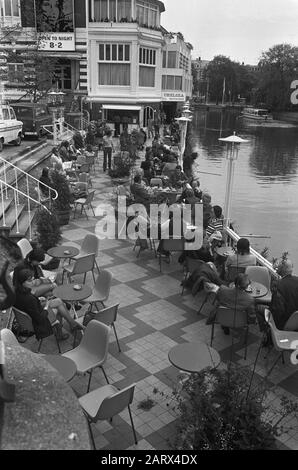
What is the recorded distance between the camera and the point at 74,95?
3353 cm

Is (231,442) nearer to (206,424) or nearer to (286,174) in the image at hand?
(206,424)

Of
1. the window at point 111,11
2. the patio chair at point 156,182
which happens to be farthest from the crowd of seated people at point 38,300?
the window at point 111,11

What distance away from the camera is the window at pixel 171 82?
4522 centimetres

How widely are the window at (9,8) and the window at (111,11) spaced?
20.2 ft

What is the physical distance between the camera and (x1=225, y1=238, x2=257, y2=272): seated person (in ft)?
23.6

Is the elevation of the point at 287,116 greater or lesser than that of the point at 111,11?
lesser

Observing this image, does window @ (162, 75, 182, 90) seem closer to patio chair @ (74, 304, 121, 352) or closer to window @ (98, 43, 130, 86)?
window @ (98, 43, 130, 86)

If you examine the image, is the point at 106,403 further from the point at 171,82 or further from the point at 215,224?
the point at 171,82

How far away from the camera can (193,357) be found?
4996 millimetres

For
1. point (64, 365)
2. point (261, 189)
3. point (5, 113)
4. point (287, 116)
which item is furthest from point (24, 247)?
point (287, 116)

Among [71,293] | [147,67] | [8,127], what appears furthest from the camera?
[147,67]

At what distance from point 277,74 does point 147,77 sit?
2151 inches

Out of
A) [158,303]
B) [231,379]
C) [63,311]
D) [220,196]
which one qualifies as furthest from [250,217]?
[231,379]

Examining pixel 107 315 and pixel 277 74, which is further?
pixel 277 74
